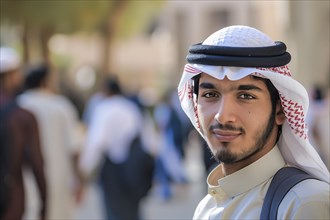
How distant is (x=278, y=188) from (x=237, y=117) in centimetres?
25

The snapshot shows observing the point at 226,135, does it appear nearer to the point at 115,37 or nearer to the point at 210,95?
the point at 210,95

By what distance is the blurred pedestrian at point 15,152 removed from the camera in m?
6.11

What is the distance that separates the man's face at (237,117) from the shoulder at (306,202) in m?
0.26

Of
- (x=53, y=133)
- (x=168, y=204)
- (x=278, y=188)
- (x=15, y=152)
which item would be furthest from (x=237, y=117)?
(x=168, y=204)

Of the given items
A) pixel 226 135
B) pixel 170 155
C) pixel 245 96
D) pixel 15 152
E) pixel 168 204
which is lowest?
pixel 168 204

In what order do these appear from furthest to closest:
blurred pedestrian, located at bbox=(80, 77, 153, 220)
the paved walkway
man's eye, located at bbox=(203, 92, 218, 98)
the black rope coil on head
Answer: the paved walkway
blurred pedestrian, located at bbox=(80, 77, 153, 220)
man's eye, located at bbox=(203, 92, 218, 98)
the black rope coil on head

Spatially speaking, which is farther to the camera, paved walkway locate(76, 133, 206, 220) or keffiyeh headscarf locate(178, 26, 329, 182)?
paved walkway locate(76, 133, 206, 220)

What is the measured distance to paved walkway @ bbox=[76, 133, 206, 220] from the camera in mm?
12414

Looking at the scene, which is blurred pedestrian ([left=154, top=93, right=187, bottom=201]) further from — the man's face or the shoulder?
the shoulder

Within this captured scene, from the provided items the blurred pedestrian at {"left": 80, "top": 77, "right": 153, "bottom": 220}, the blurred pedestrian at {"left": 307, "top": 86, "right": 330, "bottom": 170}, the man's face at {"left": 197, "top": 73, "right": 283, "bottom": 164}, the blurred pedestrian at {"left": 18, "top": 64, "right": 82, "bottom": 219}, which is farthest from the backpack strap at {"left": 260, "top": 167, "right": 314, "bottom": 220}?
the blurred pedestrian at {"left": 307, "top": 86, "right": 330, "bottom": 170}

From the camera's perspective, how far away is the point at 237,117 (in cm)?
290

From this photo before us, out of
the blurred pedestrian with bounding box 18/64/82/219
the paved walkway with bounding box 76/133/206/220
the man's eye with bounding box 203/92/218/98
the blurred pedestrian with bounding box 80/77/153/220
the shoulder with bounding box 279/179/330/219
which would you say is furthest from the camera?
the paved walkway with bounding box 76/133/206/220

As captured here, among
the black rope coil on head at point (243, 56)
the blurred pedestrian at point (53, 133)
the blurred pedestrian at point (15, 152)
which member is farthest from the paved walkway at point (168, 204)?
the black rope coil on head at point (243, 56)

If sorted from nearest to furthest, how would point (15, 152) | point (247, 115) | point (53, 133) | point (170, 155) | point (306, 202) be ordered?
point (306, 202)
point (247, 115)
point (15, 152)
point (53, 133)
point (170, 155)
